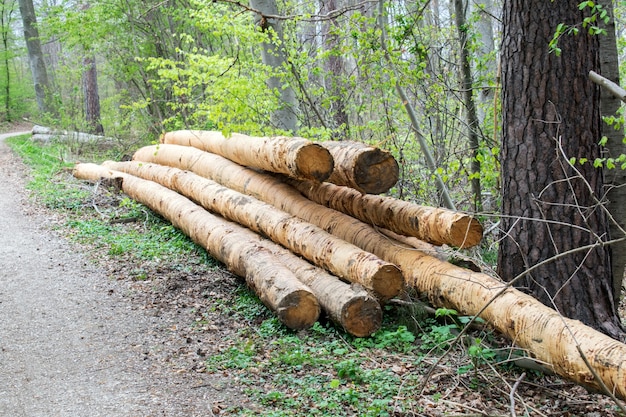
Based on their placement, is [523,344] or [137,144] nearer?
[523,344]

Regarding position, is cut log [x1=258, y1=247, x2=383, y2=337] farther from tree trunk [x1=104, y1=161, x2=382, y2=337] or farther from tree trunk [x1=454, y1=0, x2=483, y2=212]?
tree trunk [x1=454, y1=0, x2=483, y2=212]

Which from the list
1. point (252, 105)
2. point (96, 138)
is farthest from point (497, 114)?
point (96, 138)

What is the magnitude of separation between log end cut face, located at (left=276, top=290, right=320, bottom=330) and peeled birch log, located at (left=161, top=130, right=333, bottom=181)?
152cm

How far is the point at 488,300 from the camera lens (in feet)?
16.5

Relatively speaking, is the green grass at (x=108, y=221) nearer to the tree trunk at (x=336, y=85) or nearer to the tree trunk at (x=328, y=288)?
the tree trunk at (x=328, y=288)

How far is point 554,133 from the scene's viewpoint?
498 centimetres

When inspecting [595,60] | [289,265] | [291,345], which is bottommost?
[291,345]

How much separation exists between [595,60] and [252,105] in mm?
5797

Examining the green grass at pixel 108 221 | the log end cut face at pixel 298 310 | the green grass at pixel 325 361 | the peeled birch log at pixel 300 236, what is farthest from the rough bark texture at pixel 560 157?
the green grass at pixel 108 221

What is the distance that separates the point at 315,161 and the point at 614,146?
9.98 feet

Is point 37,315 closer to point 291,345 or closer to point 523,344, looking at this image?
point 291,345

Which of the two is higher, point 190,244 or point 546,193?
point 546,193

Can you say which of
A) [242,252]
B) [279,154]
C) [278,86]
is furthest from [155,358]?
[278,86]

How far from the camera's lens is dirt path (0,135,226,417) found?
4.44 metres
